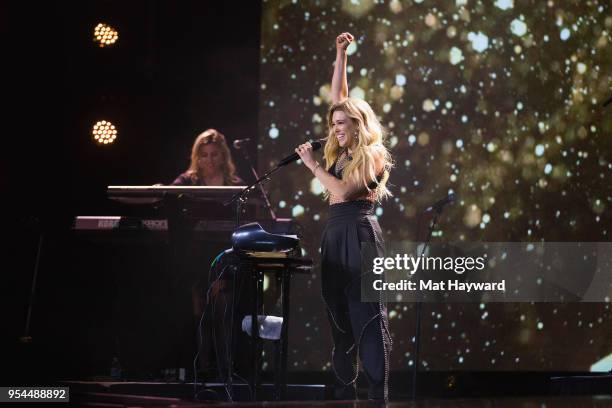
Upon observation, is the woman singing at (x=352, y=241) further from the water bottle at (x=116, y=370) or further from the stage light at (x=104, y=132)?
the stage light at (x=104, y=132)

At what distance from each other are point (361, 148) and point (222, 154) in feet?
6.08

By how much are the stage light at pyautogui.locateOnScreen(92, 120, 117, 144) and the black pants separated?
2.49 meters

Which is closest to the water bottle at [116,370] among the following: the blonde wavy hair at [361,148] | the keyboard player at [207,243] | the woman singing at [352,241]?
the keyboard player at [207,243]

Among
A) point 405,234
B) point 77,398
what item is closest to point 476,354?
point 405,234

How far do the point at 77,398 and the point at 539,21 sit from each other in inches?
150

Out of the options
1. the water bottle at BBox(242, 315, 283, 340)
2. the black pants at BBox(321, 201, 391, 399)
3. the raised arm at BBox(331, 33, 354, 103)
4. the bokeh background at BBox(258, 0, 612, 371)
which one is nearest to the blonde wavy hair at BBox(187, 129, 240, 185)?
the bokeh background at BBox(258, 0, 612, 371)

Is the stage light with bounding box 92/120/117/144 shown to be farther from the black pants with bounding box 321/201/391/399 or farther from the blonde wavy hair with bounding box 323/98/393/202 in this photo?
the black pants with bounding box 321/201/391/399

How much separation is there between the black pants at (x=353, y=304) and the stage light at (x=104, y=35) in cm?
273

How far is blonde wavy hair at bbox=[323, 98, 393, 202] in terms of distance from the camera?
272 centimetres

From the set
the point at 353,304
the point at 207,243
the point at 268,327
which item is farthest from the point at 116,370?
the point at 353,304

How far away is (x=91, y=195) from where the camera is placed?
15.7 ft

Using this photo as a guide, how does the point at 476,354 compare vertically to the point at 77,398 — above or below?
above

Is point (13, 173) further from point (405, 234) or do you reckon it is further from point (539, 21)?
point (539, 21)

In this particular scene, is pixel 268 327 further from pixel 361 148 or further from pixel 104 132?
pixel 104 132
